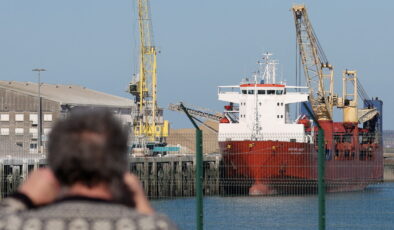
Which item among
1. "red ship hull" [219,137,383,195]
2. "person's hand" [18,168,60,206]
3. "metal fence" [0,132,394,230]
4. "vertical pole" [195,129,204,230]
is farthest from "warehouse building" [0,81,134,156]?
"person's hand" [18,168,60,206]

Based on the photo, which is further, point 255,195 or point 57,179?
point 255,195

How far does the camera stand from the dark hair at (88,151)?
304 cm

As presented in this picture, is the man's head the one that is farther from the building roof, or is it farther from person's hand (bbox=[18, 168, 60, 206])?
the building roof

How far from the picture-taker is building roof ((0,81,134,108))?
7712 cm

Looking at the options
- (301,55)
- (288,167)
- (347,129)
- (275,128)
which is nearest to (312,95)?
(301,55)

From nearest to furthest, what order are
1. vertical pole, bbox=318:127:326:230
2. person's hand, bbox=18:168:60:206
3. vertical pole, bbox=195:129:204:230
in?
person's hand, bbox=18:168:60:206 < vertical pole, bbox=318:127:326:230 < vertical pole, bbox=195:129:204:230

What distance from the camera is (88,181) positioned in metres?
3.07

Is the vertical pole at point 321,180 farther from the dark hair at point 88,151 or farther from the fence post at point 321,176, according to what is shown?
the dark hair at point 88,151

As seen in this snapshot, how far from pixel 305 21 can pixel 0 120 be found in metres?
25.0

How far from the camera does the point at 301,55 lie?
65.0 meters

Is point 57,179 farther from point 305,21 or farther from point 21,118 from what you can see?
point 21,118

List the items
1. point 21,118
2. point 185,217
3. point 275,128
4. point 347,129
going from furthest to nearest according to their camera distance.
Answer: point 21,118 < point 347,129 < point 275,128 < point 185,217

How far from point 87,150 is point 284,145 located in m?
22.5

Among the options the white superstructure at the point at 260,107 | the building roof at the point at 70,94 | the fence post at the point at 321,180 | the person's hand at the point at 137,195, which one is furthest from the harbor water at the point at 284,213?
the building roof at the point at 70,94
